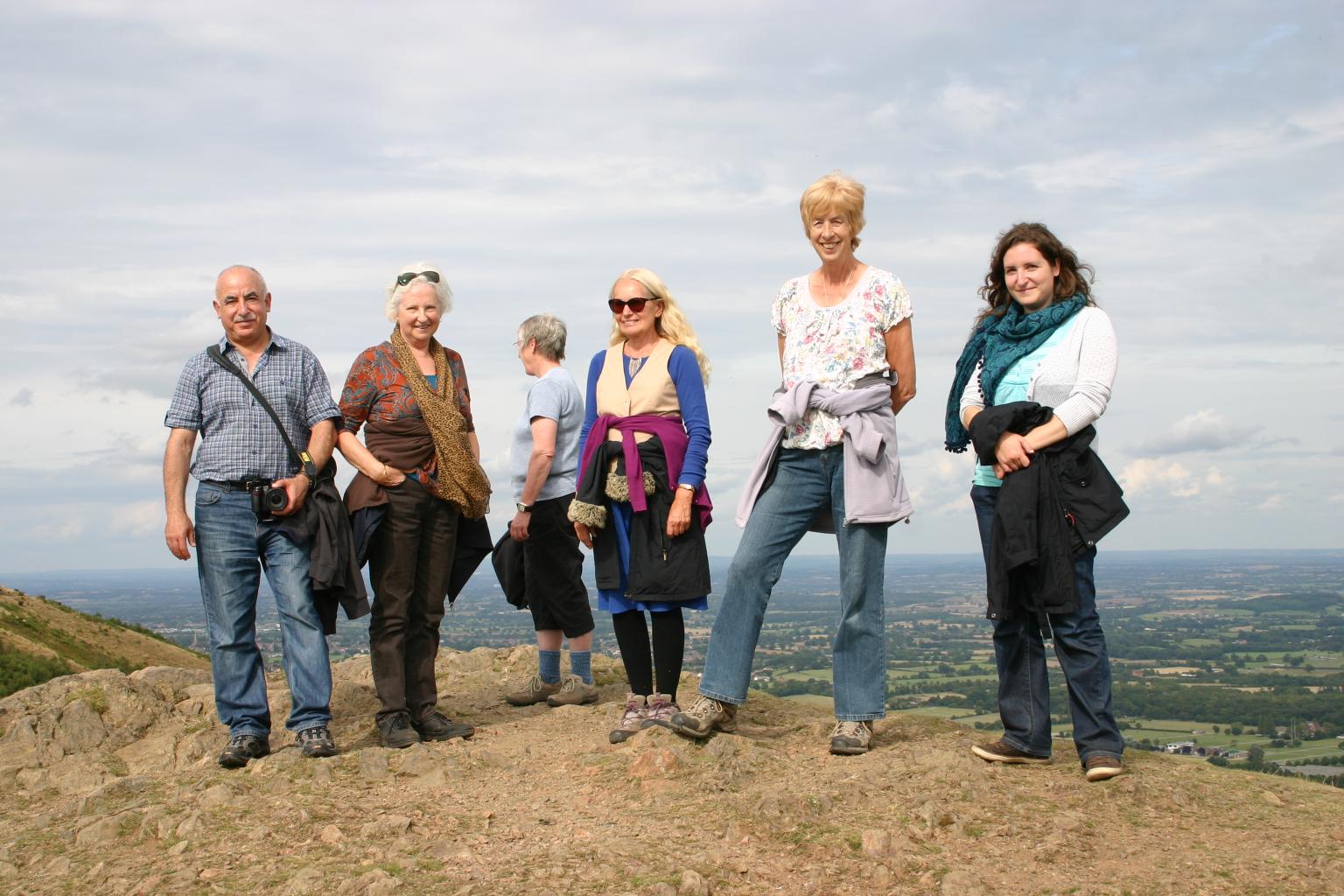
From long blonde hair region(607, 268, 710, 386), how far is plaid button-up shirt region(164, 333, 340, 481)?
5.74 ft

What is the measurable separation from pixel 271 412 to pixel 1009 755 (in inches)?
159

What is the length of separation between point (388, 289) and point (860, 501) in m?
2.81

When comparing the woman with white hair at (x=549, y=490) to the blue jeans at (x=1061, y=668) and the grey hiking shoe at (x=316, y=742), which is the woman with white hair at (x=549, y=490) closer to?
the grey hiking shoe at (x=316, y=742)

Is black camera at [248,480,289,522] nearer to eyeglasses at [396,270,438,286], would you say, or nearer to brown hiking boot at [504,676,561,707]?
eyeglasses at [396,270,438,286]

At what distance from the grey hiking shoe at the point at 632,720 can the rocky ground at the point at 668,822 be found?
153 millimetres

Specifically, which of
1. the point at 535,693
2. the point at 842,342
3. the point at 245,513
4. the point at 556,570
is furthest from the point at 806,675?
the point at 245,513

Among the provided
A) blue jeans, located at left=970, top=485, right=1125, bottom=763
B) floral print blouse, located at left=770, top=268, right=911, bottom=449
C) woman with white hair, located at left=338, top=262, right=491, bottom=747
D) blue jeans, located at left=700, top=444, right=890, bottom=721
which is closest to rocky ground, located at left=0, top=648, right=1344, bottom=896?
blue jeans, located at left=970, top=485, right=1125, bottom=763

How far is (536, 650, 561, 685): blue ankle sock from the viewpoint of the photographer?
6812 mm

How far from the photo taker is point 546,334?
633 centimetres

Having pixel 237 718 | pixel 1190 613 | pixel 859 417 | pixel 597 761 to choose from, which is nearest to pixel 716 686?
pixel 597 761

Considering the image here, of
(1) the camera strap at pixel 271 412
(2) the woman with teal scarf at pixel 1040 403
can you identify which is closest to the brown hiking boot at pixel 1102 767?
(2) the woman with teal scarf at pixel 1040 403

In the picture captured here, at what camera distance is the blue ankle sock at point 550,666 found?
681 cm

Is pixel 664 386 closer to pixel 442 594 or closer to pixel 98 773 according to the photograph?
pixel 442 594

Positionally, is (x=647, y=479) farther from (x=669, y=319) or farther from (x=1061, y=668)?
(x=1061, y=668)
